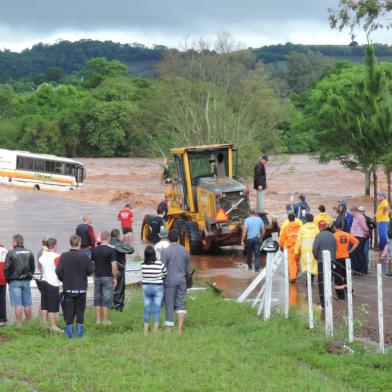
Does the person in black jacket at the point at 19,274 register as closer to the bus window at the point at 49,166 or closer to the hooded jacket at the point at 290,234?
the hooded jacket at the point at 290,234

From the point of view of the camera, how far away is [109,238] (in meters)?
13.6

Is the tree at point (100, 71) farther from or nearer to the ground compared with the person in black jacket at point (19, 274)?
farther from the ground

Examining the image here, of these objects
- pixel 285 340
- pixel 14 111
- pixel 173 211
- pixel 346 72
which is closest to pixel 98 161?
pixel 14 111

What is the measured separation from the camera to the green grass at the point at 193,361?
934 cm

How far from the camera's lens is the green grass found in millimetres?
9344

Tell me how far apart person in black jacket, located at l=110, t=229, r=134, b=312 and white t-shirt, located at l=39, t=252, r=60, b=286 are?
4.90 ft

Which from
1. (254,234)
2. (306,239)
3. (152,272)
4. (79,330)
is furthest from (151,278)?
(254,234)

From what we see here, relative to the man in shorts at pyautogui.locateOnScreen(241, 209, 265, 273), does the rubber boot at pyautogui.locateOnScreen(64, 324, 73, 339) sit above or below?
below

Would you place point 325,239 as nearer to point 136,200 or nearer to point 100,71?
point 136,200

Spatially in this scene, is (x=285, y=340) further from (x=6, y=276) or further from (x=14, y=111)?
(x=14, y=111)

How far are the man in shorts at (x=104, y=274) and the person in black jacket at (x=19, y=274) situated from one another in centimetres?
105

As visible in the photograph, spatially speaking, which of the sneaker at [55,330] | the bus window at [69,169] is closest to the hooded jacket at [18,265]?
the sneaker at [55,330]

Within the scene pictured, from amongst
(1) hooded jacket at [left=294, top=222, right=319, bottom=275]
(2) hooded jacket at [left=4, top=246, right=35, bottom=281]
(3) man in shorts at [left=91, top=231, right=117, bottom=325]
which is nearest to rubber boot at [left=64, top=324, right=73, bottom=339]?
(3) man in shorts at [left=91, top=231, right=117, bottom=325]

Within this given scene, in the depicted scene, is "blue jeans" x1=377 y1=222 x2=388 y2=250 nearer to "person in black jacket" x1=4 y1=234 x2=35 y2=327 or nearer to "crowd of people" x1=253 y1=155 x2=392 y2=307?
"crowd of people" x1=253 y1=155 x2=392 y2=307
